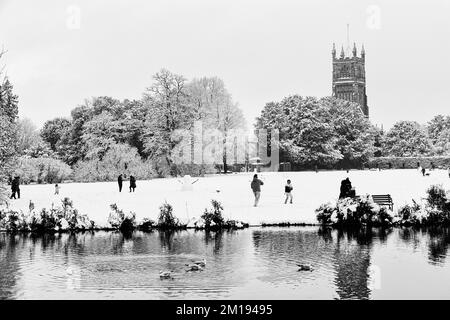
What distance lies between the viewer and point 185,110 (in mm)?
79375

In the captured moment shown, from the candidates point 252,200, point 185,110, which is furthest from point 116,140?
point 252,200

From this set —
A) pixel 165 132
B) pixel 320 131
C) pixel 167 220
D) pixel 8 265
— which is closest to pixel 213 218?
pixel 167 220

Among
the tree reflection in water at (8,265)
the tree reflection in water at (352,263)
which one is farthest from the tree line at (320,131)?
the tree reflection in water at (8,265)

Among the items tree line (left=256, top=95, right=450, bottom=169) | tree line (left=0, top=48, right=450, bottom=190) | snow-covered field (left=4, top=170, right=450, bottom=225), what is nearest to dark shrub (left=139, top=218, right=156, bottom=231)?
snow-covered field (left=4, top=170, right=450, bottom=225)

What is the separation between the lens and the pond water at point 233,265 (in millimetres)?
16266


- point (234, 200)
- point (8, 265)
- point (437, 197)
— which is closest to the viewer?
point (8, 265)

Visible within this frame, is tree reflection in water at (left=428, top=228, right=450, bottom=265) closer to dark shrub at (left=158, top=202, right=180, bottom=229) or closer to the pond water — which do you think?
the pond water

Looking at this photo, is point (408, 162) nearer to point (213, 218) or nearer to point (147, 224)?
point (213, 218)

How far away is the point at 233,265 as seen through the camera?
1988 centimetres

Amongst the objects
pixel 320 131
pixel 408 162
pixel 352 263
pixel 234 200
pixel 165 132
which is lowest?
pixel 352 263

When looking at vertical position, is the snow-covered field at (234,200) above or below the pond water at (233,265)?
above

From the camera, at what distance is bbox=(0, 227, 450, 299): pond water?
16266 millimetres

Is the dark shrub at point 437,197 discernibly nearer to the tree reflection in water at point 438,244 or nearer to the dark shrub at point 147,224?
the tree reflection in water at point 438,244

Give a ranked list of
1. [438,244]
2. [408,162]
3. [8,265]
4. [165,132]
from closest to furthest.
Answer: [8,265]
[438,244]
[165,132]
[408,162]
